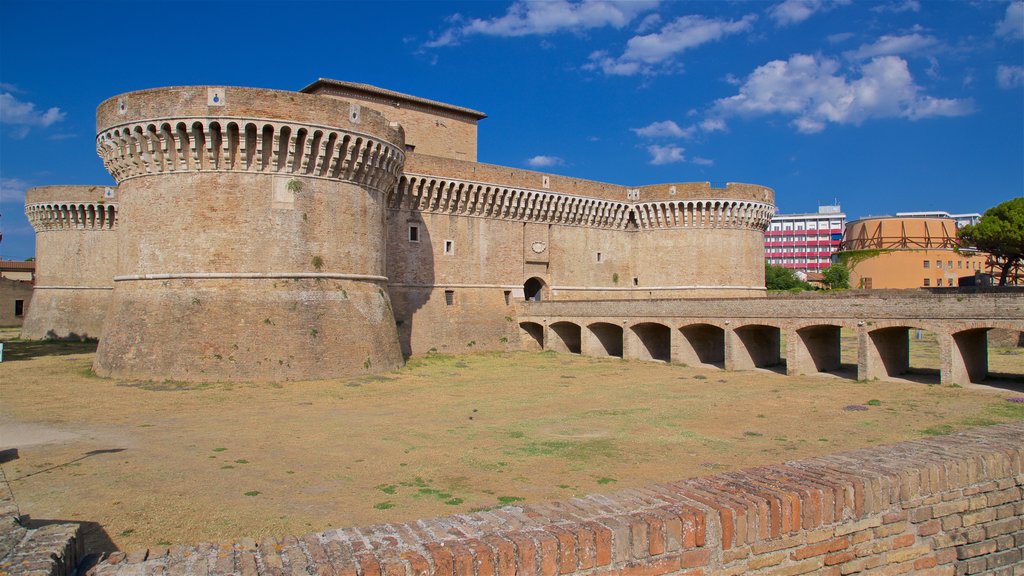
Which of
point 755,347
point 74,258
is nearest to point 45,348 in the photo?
point 74,258

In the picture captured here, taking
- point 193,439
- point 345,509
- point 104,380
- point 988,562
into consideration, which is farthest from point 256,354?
point 988,562

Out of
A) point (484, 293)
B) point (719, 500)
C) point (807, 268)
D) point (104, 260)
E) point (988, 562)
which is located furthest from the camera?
point (807, 268)

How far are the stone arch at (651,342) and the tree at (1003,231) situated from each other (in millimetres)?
19995

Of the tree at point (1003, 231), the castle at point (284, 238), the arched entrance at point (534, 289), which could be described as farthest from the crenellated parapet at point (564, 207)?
the tree at point (1003, 231)

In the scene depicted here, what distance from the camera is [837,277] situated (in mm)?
61219

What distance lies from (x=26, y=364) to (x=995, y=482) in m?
28.5

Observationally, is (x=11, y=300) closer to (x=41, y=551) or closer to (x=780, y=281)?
(x=41, y=551)

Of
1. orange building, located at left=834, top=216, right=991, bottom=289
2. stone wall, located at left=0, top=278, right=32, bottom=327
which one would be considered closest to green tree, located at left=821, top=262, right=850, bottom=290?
orange building, located at left=834, top=216, right=991, bottom=289

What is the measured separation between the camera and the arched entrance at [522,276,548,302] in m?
35.2

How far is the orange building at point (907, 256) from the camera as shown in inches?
2090

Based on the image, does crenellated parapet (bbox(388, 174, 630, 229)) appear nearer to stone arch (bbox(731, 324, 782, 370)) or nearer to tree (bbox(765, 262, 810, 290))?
stone arch (bbox(731, 324, 782, 370))

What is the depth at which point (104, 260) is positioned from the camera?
113ft

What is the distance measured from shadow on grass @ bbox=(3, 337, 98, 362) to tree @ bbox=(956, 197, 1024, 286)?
1797 inches

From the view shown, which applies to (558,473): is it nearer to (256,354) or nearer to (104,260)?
(256,354)
